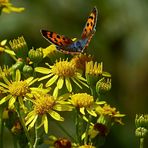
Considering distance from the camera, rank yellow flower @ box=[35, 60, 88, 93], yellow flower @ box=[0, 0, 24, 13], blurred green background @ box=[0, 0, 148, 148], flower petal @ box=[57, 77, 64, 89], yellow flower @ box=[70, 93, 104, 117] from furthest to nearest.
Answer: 1. blurred green background @ box=[0, 0, 148, 148]
2. yellow flower @ box=[0, 0, 24, 13]
3. yellow flower @ box=[35, 60, 88, 93]
4. flower petal @ box=[57, 77, 64, 89]
5. yellow flower @ box=[70, 93, 104, 117]

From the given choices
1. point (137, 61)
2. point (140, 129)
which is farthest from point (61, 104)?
point (137, 61)

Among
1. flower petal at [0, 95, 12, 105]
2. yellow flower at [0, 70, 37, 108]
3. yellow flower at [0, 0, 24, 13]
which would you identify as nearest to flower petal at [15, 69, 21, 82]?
yellow flower at [0, 70, 37, 108]

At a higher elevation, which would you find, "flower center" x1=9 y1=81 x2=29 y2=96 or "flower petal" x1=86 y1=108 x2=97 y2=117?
"flower center" x1=9 y1=81 x2=29 y2=96

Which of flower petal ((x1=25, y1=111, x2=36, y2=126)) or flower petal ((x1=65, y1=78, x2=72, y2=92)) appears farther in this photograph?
flower petal ((x1=65, y1=78, x2=72, y2=92))

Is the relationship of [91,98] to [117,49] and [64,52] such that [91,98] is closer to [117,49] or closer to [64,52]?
[64,52]

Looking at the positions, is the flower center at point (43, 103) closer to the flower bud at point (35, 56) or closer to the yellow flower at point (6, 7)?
the flower bud at point (35, 56)

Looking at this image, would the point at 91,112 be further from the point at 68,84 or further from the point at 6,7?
the point at 6,7

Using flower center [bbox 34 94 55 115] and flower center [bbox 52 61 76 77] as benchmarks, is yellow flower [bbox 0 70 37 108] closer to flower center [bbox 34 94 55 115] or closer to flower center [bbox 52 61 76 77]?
flower center [bbox 34 94 55 115]

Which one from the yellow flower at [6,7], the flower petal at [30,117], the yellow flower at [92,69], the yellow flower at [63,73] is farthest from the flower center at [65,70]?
the yellow flower at [6,7]
